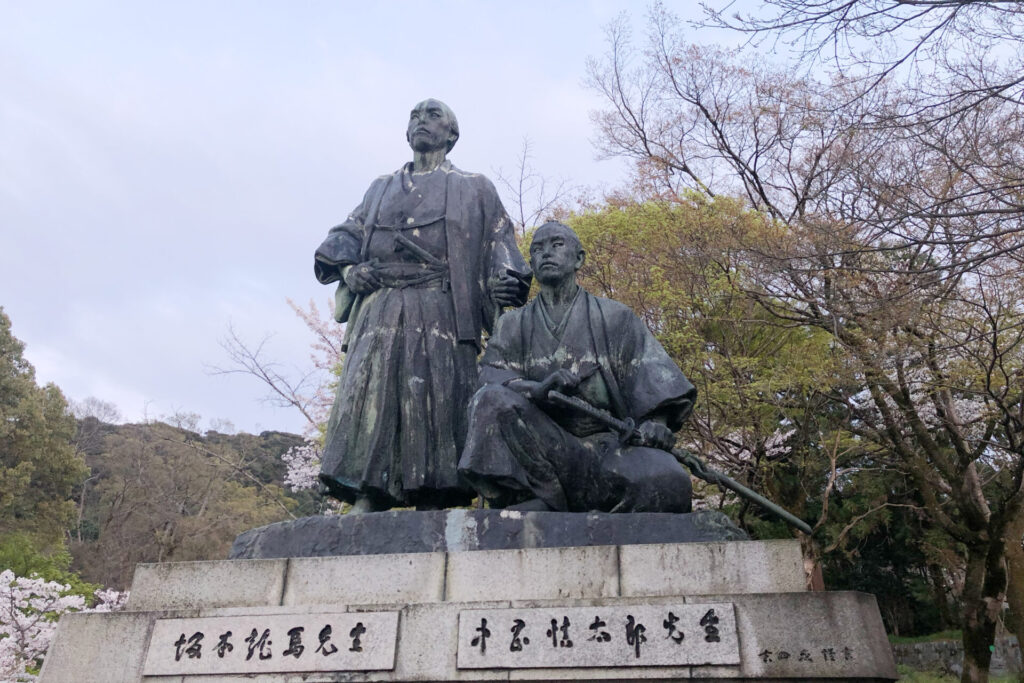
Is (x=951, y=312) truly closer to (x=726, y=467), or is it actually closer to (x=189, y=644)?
(x=726, y=467)

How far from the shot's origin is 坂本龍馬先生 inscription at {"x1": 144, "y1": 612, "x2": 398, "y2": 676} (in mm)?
3986

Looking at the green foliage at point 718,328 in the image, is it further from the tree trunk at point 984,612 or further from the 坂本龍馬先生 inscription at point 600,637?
the 坂本龍馬先生 inscription at point 600,637

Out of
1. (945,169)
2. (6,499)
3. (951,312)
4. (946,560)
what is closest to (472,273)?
(945,169)

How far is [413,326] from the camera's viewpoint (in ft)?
18.3

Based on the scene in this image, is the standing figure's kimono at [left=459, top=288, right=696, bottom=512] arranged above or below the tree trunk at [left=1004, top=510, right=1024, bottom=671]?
below

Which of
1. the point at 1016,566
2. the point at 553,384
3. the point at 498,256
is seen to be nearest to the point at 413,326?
the point at 498,256

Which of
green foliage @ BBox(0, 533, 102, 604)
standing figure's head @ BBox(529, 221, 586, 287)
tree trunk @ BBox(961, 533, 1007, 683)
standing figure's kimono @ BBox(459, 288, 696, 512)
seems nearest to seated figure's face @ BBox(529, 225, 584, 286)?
standing figure's head @ BBox(529, 221, 586, 287)

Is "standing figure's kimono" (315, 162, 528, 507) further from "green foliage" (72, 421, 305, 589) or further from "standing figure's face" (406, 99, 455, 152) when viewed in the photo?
"green foliage" (72, 421, 305, 589)

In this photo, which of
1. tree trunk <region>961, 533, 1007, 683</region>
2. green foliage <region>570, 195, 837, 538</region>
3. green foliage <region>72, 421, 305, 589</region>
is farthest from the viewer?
green foliage <region>72, 421, 305, 589</region>

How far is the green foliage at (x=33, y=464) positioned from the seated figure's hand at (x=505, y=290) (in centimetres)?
2208

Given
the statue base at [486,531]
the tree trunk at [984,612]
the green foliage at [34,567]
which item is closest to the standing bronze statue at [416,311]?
the statue base at [486,531]

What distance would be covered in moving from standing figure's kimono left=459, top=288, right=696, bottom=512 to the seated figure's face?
188 millimetres

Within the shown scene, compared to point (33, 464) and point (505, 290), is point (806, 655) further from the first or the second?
point (33, 464)

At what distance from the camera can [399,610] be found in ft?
13.3
